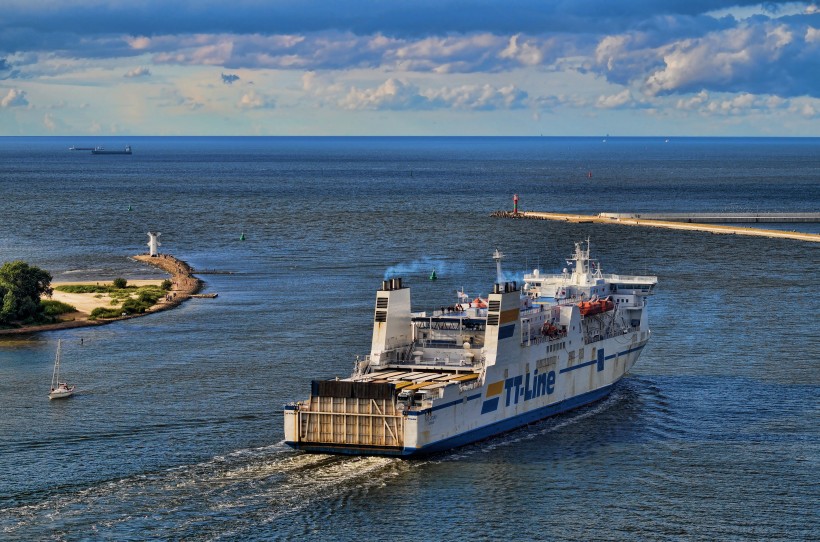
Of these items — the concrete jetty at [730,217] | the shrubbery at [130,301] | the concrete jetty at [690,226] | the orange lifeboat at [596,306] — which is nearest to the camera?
the orange lifeboat at [596,306]

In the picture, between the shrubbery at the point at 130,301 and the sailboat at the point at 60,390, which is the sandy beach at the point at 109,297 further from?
the sailboat at the point at 60,390

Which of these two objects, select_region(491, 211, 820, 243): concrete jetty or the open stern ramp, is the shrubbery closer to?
the open stern ramp

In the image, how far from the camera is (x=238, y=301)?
109875mm

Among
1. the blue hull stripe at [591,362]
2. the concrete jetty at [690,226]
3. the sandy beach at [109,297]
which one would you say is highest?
the concrete jetty at [690,226]

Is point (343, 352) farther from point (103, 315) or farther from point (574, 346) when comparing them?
point (103, 315)

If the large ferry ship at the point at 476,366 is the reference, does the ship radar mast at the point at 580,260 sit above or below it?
above

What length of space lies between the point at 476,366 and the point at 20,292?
47583mm

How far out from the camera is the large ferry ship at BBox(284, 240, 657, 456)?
58469 millimetres

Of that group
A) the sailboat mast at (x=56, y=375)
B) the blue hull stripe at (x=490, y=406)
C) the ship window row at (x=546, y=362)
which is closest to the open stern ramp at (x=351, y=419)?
the blue hull stripe at (x=490, y=406)

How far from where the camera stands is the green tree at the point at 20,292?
9725cm

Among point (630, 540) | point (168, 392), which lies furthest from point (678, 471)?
point (168, 392)

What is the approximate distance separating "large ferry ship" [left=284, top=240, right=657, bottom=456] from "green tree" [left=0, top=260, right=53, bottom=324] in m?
40.1

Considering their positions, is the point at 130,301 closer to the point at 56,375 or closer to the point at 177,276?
the point at 177,276

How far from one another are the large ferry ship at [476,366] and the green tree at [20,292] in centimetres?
4012
